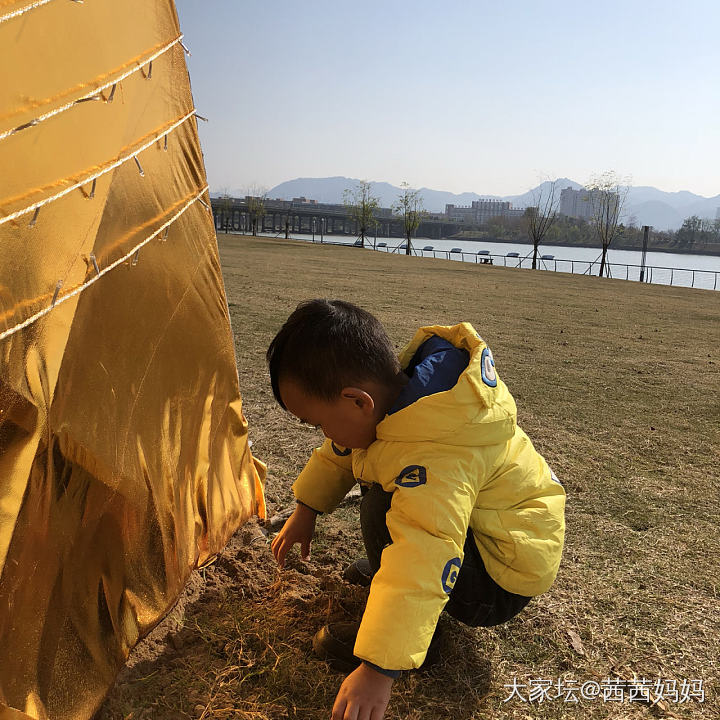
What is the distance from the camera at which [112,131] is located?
191cm

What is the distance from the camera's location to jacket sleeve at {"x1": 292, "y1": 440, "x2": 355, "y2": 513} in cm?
220

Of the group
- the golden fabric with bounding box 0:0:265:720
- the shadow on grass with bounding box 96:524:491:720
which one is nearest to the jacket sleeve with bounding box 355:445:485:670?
the shadow on grass with bounding box 96:524:491:720

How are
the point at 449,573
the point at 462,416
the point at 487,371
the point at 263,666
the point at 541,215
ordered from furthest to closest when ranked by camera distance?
the point at 541,215
the point at 263,666
the point at 487,371
the point at 462,416
the point at 449,573

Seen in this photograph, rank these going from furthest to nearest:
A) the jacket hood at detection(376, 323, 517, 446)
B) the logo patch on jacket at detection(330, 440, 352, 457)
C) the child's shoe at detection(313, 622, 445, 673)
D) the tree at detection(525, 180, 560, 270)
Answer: the tree at detection(525, 180, 560, 270), the logo patch on jacket at detection(330, 440, 352, 457), the child's shoe at detection(313, 622, 445, 673), the jacket hood at detection(376, 323, 517, 446)

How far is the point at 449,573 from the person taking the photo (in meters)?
1.53

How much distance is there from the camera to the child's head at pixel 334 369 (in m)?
1.68

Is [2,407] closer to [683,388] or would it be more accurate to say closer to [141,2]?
[141,2]

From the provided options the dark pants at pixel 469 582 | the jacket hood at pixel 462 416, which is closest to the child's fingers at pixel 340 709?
the dark pants at pixel 469 582

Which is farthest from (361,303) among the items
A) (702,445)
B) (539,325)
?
(702,445)

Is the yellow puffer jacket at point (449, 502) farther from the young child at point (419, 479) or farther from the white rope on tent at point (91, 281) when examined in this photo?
Result: the white rope on tent at point (91, 281)

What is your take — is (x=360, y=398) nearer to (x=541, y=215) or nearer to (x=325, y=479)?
(x=325, y=479)

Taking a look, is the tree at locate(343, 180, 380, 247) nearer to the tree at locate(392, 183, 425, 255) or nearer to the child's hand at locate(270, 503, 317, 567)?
the tree at locate(392, 183, 425, 255)

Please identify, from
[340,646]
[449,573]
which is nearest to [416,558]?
[449,573]

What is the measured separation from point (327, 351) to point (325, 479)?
2.29 ft
